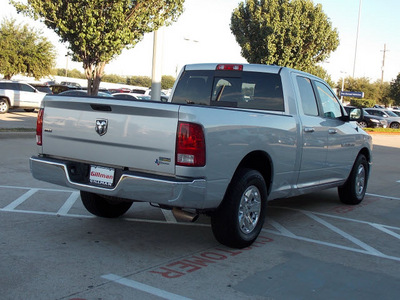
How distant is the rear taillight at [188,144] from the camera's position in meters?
4.27

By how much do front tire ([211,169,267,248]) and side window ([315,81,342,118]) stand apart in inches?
85.6

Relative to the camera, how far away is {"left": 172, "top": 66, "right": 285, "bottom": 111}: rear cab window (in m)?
6.03

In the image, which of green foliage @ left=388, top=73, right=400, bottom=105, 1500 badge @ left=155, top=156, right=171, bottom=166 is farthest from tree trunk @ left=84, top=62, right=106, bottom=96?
green foliage @ left=388, top=73, right=400, bottom=105

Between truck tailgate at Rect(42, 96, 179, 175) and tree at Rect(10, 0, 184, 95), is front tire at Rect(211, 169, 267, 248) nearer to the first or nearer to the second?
truck tailgate at Rect(42, 96, 179, 175)

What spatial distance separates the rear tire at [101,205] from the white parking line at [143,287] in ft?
6.31

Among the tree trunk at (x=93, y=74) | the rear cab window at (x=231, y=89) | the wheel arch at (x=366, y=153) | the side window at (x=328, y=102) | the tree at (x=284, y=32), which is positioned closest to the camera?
the rear cab window at (x=231, y=89)

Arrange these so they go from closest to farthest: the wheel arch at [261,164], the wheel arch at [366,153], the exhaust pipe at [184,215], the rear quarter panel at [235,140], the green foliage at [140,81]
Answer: the rear quarter panel at [235,140] < the exhaust pipe at [184,215] < the wheel arch at [261,164] < the wheel arch at [366,153] < the green foliage at [140,81]

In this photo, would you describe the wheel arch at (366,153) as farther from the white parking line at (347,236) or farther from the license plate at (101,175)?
the license plate at (101,175)

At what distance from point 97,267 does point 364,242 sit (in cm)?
320

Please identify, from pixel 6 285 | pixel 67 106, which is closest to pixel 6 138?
pixel 67 106

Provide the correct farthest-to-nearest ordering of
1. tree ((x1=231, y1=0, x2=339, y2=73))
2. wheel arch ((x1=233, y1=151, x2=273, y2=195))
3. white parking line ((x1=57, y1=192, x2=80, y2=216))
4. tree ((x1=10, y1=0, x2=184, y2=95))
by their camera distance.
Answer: tree ((x1=231, y1=0, x2=339, y2=73))
tree ((x1=10, y1=0, x2=184, y2=95))
white parking line ((x1=57, y1=192, x2=80, y2=216))
wheel arch ((x1=233, y1=151, x2=273, y2=195))

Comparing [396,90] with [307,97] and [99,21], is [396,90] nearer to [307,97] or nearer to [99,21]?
[99,21]

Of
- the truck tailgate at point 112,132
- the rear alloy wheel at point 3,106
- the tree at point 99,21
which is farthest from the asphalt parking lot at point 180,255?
the rear alloy wheel at point 3,106

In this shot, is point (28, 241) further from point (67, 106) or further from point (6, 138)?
point (6, 138)
